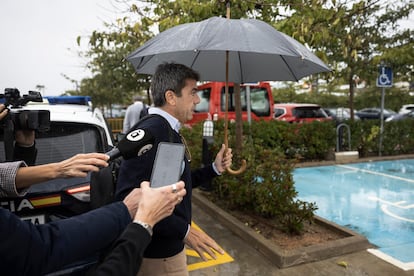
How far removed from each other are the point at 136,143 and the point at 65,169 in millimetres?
327

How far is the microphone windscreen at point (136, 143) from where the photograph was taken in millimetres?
1490

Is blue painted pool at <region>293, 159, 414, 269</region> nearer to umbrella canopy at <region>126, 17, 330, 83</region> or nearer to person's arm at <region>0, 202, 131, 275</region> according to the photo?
umbrella canopy at <region>126, 17, 330, 83</region>

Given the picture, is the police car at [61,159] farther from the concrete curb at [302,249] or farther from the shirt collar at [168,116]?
the concrete curb at [302,249]

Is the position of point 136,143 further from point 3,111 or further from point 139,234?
point 3,111

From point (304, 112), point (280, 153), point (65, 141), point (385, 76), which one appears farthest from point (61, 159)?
point (304, 112)

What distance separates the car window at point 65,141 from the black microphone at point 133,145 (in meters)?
1.31

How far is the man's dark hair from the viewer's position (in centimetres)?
189

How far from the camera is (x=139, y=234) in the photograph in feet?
3.69

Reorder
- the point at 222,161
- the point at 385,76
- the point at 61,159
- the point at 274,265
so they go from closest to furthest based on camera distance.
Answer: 1. the point at 222,161
2. the point at 61,159
3. the point at 274,265
4. the point at 385,76

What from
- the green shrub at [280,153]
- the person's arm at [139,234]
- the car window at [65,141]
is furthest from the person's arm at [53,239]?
the green shrub at [280,153]

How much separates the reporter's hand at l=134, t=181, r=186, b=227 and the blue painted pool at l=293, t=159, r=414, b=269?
10.1 ft

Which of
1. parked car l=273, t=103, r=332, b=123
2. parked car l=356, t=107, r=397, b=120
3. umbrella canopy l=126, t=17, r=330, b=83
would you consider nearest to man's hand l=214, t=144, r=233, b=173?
umbrella canopy l=126, t=17, r=330, b=83

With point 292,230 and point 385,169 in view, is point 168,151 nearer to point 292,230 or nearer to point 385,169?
point 292,230

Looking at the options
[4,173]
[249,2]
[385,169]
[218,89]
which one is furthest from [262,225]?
[218,89]
